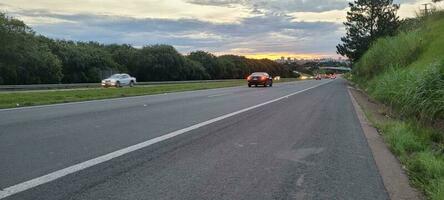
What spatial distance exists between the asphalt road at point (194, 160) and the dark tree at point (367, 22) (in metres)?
63.7

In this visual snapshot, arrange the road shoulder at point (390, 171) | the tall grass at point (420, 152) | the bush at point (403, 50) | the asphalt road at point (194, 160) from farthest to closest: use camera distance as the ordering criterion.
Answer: the bush at point (403, 50) < the tall grass at point (420, 152) < the road shoulder at point (390, 171) < the asphalt road at point (194, 160)

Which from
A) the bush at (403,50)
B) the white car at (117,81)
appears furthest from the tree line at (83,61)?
the bush at (403,50)

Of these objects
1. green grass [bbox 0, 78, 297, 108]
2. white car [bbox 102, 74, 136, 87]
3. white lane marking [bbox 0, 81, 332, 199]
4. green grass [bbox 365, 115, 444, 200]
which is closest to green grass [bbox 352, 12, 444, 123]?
green grass [bbox 365, 115, 444, 200]

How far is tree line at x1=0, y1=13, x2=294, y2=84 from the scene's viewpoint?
200 feet

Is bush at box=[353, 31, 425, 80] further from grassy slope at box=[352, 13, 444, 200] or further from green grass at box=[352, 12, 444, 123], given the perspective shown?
grassy slope at box=[352, 13, 444, 200]

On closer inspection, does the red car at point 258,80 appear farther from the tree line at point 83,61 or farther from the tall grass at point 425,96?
the tall grass at point 425,96

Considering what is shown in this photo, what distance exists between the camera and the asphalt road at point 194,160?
6.22 m

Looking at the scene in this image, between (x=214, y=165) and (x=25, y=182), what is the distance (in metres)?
2.64

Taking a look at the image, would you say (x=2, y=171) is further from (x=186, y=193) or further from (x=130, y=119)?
(x=130, y=119)

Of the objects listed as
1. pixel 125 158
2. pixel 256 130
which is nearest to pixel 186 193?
pixel 125 158

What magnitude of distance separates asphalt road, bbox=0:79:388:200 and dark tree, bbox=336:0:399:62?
6366cm

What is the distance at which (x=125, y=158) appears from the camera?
805 centimetres

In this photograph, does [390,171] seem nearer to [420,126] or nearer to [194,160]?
[194,160]

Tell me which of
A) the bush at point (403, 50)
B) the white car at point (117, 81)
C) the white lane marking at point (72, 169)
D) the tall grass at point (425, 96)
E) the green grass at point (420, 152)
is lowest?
the white car at point (117, 81)
